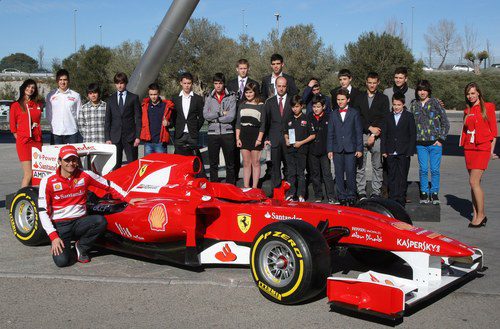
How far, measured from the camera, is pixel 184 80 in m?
10.2

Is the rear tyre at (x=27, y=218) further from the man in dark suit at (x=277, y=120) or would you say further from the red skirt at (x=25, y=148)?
the man in dark suit at (x=277, y=120)

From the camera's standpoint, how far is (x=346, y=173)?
31.2ft

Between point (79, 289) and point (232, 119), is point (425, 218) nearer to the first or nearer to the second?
point (232, 119)

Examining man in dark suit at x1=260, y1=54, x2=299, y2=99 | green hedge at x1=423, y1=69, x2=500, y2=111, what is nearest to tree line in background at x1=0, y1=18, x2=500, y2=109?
green hedge at x1=423, y1=69, x2=500, y2=111

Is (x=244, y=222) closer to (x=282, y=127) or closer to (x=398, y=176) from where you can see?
(x=398, y=176)

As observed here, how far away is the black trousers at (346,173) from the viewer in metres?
9.46

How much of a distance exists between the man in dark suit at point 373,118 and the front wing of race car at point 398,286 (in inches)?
165

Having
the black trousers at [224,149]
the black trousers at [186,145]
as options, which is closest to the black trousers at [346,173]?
the black trousers at [224,149]

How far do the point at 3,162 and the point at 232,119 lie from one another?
34.0ft

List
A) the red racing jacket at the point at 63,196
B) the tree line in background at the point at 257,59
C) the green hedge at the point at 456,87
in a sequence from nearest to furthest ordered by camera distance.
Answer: the red racing jacket at the point at 63,196 → the tree line in background at the point at 257,59 → the green hedge at the point at 456,87

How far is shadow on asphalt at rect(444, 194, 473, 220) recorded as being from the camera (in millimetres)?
9778

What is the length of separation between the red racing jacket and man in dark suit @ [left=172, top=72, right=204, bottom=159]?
3.36m

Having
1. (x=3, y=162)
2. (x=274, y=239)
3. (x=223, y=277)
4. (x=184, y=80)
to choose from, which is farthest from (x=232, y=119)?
(x=3, y=162)

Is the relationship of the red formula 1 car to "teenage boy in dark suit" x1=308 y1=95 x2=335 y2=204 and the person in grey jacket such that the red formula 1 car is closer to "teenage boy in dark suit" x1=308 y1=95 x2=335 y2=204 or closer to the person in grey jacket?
the person in grey jacket
